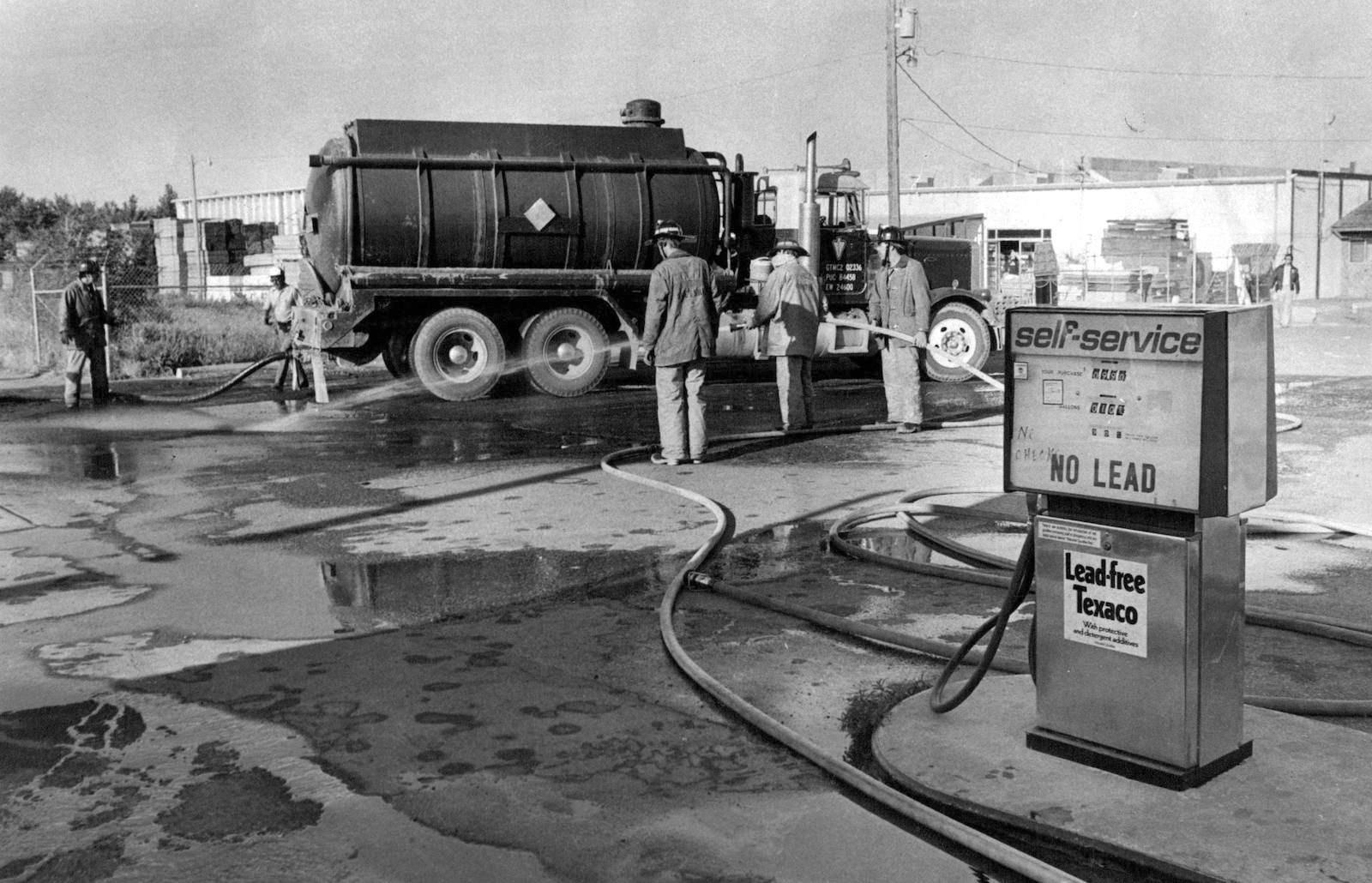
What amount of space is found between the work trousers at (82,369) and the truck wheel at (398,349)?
11.3ft

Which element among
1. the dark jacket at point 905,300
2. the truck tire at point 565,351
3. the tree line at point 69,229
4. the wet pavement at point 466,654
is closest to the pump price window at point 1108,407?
the wet pavement at point 466,654

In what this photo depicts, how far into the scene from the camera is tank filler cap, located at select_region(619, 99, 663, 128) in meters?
18.3

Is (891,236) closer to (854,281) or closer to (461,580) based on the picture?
(854,281)

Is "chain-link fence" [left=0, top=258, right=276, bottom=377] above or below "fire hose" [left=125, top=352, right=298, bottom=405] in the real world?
above

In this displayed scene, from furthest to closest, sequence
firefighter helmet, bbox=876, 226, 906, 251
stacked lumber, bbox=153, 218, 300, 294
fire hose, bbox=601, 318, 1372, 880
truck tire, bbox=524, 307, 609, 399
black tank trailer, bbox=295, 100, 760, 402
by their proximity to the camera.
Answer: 1. stacked lumber, bbox=153, 218, 300, 294
2. truck tire, bbox=524, 307, 609, 399
3. black tank trailer, bbox=295, 100, 760, 402
4. firefighter helmet, bbox=876, 226, 906, 251
5. fire hose, bbox=601, 318, 1372, 880

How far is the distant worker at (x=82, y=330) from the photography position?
16094mm

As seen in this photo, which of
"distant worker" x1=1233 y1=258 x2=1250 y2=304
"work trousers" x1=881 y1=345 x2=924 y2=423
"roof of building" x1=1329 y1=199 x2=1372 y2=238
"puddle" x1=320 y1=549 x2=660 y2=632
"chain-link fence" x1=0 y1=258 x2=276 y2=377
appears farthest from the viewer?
"distant worker" x1=1233 y1=258 x2=1250 y2=304

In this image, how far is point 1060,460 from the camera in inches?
168

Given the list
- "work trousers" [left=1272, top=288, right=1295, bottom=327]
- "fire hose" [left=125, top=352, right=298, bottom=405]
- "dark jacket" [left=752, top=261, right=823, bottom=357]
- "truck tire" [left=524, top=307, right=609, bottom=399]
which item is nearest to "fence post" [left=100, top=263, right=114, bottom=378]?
"fire hose" [left=125, top=352, right=298, bottom=405]

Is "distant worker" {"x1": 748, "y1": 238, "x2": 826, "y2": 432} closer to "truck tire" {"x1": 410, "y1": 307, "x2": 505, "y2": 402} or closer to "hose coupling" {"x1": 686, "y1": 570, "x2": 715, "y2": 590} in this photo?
"hose coupling" {"x1": 686, "y1": 570, "x2": 715, "y2": 590}

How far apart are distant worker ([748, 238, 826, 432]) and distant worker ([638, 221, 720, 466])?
1.19m

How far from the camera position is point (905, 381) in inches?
502

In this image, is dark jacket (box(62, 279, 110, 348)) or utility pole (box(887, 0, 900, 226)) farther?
utility pole (box(887, 0, 900, 226))

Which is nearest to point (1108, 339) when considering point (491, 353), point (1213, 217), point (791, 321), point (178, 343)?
point (791, 321)
